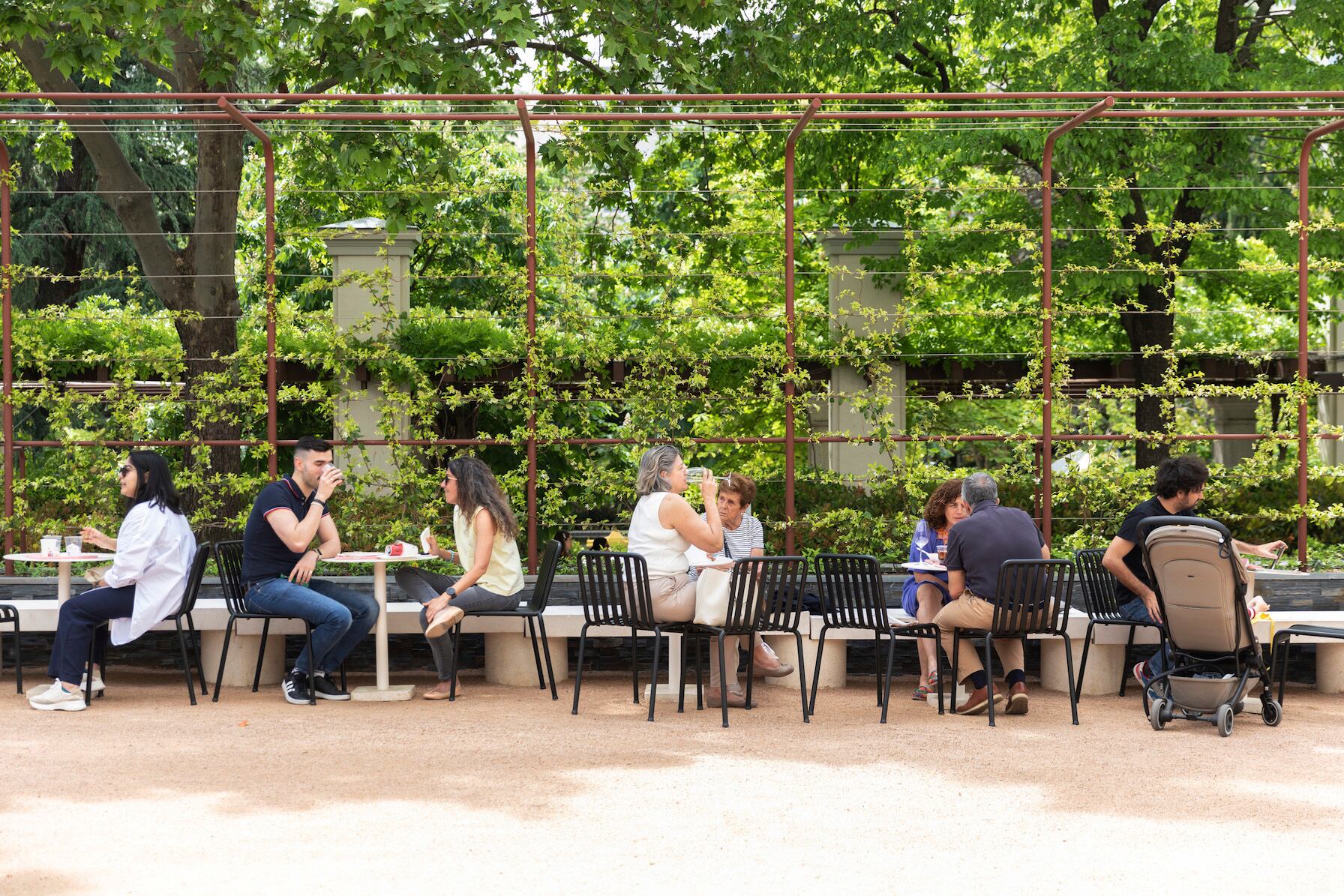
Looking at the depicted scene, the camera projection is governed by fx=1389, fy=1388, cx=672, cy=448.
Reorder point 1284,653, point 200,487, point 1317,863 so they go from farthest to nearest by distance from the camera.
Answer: point 200,487
point 1284,653
point 1317,863

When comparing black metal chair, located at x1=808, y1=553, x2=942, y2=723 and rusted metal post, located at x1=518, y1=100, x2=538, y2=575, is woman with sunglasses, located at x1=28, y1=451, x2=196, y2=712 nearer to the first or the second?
rusted metal post, located at x1=518, y1=100, x2=538, y2=575

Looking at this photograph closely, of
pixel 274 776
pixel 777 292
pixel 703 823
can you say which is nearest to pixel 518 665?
pixel 274 776

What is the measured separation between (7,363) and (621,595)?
15.1ft

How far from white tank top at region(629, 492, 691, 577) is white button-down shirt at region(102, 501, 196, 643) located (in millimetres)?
2391

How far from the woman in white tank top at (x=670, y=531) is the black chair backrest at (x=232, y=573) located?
2.20 m

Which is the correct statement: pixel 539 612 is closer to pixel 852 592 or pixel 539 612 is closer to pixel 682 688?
pixel 682 688

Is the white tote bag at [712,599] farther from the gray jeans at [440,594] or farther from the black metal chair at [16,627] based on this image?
the black metal chair at [16,627]

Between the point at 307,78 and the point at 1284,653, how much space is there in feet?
26.9

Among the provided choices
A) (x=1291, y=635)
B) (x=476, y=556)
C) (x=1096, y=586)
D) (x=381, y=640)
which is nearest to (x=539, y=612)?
(x=476, y=556)

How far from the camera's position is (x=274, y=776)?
548 centimetres

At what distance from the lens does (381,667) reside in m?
7.50

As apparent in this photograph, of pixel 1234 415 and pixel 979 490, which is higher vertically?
pixel 1234 415

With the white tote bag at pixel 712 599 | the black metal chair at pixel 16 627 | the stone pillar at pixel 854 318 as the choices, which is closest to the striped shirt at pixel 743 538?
the white tote bag at pixel 712 599

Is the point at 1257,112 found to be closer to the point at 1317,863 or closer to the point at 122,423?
the point at 1317,863
